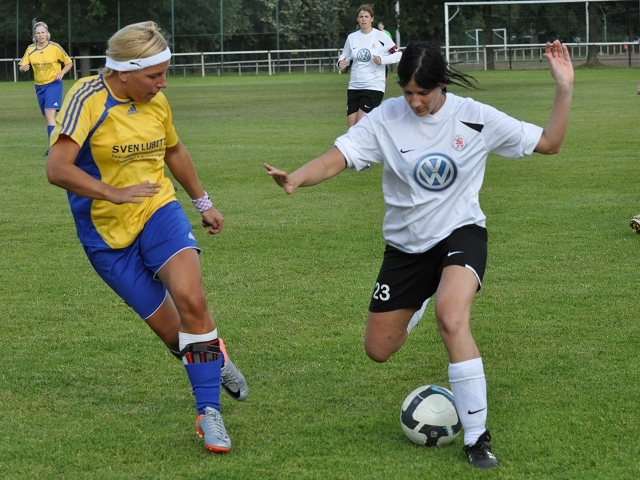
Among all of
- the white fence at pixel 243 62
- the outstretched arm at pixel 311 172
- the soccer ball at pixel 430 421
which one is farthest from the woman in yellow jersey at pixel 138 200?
the white fence at pixel 243 62

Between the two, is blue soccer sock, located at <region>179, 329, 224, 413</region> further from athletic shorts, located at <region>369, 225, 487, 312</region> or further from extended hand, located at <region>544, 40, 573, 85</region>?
extended hand, located at <region>544, 40, 573, 85</region>

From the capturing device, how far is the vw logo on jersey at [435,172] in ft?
15.4

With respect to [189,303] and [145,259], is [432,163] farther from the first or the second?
[145,259]

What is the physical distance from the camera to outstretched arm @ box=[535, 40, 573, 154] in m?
4.71

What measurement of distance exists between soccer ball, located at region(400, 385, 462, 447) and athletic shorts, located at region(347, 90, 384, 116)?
38.9 feet

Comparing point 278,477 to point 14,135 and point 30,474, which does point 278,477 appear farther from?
point 14,135

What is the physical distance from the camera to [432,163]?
185 inches

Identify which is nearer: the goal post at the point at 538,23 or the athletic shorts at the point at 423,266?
the athletic shorts at the point at 423,266

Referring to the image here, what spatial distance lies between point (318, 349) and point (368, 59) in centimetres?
1066

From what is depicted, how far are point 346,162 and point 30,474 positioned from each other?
1973 millimetres

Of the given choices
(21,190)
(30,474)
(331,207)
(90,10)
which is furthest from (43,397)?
(90,10)

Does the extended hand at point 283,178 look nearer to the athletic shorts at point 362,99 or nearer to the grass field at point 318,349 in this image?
the grass field at point 318,349

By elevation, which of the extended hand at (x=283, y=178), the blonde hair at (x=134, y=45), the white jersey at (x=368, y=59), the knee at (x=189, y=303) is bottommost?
the knee at (x=189, y=303)

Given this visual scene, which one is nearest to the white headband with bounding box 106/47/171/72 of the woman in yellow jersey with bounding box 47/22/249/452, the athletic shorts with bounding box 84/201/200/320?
the woman in yellow jersey with bounding box 47/22/249/452
